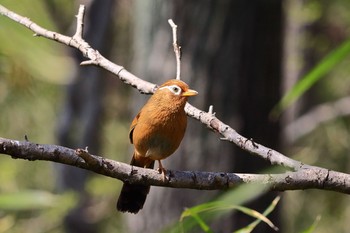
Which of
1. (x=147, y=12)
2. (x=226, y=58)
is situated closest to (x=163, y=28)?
(x=147, y=12)

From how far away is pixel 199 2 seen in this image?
6.50m

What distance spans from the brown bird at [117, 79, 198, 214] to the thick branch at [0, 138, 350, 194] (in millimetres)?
817

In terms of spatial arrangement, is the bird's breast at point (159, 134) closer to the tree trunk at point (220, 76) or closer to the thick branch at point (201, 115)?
the thick branch at point (201, 115)

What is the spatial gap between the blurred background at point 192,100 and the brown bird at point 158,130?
1.54ft

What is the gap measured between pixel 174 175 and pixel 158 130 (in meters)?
0.92

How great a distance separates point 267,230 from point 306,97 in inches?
358

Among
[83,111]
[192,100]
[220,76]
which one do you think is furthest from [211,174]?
[83,111]

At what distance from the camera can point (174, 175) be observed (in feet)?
7.92

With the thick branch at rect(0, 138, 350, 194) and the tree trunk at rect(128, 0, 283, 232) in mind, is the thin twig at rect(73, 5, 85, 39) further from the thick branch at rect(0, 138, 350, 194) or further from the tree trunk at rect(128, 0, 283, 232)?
the tree trunk at rect(128, 0, 283, 232)

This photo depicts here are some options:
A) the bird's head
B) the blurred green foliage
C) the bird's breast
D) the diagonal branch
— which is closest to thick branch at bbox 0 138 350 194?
the diagonal branch

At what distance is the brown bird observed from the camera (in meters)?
3.28

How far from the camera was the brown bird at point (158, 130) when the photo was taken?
10.8 ft

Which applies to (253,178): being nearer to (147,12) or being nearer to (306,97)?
(147,12)

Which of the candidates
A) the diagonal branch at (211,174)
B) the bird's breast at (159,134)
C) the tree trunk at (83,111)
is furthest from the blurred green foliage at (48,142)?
the diagonal branch at (211,174)
